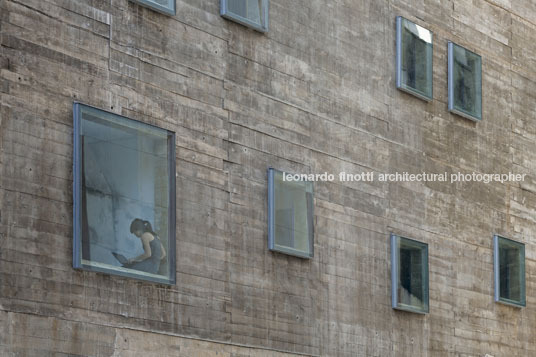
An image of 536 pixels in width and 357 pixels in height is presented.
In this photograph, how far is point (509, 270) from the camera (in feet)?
81.0

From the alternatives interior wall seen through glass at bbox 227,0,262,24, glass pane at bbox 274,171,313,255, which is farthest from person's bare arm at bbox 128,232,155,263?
interior wall seen through glass at bbox 227,0,262,24

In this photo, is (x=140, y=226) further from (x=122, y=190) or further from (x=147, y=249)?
(x=122, y=190)

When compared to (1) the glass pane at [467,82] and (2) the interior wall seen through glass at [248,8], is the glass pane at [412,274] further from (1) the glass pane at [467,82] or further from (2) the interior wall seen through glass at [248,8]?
(2) the interior wall seen through glass at [248,8]

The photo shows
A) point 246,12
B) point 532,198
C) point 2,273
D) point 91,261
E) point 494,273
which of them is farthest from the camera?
point 532,198

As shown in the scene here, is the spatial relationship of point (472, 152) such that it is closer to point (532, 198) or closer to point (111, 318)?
point (532, 198)

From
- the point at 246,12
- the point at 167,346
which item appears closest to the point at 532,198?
the point at 246,12

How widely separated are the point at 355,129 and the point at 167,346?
6.26 m

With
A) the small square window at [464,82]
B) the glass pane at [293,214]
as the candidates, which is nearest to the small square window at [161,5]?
the glass pane at [293,214]

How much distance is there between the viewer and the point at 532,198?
25.9m

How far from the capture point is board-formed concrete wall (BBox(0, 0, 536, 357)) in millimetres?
15273

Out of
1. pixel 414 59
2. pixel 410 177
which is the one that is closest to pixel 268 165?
pixel 410 177

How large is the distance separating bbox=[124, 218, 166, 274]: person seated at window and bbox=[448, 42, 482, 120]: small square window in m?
9.04

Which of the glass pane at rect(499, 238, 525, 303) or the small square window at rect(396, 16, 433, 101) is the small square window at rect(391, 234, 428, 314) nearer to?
the glass pane at rect(499, 238, 525, 303)

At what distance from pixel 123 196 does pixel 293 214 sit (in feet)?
12.7
